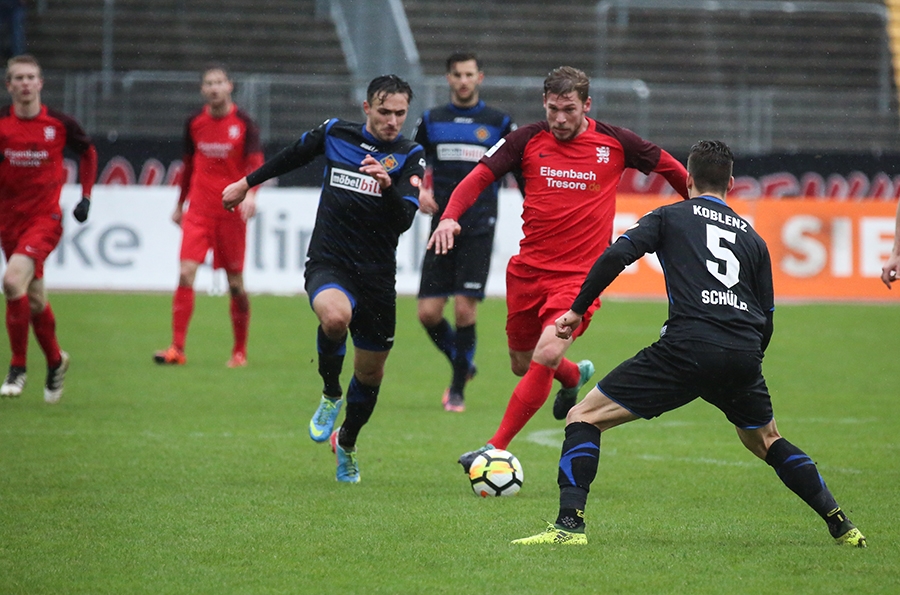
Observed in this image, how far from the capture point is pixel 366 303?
259 inches

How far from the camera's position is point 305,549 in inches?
195

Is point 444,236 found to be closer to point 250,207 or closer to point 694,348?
point 694,348

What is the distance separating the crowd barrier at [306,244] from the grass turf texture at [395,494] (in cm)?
550

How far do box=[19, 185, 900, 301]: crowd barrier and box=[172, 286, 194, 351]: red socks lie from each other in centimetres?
575

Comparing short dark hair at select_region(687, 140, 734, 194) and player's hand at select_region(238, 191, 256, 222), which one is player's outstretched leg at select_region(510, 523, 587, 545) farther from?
player's hand at select_region(238, 191, 256, 222)

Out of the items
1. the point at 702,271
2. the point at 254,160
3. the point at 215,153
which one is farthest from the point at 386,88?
the point at 215,153

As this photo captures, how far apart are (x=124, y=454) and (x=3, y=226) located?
284 cm

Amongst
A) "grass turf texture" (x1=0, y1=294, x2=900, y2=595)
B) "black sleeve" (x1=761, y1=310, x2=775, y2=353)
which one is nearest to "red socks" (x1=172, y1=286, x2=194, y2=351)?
"grass turf texture" (x1=0, y1=294, x2=900, y2=595)

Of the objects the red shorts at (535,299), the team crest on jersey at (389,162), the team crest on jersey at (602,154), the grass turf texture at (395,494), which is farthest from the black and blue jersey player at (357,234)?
the team crest on jersey at (602,154)

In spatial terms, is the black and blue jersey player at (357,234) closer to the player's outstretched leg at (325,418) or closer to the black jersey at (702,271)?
the player's outstretched leg at (325,418)

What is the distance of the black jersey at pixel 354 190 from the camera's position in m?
6.62

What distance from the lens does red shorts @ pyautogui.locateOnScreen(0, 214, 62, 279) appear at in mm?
8984

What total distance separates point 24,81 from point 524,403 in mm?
4664

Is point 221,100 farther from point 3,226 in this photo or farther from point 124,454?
point 124,454
